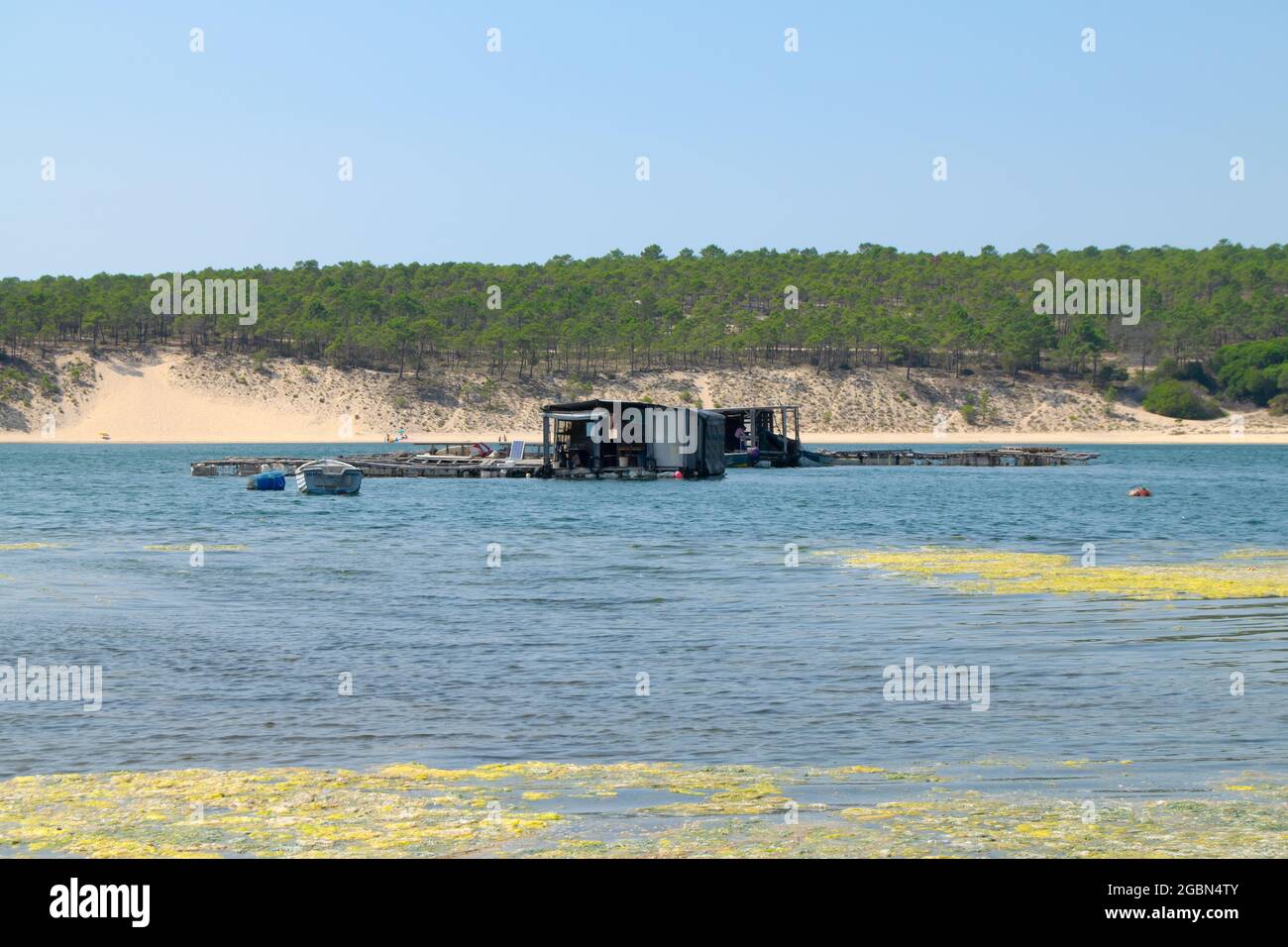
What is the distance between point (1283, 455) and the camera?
153 metres

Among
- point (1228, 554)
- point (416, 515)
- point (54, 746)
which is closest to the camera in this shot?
point (54, 746)

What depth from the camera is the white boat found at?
7788cm

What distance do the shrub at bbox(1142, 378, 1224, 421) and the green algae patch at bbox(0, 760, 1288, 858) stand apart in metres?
192

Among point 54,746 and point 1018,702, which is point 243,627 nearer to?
point 54,746

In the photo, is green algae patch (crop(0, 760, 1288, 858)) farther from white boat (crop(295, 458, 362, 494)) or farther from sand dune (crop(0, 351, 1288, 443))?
sand dune (crop(0, 351, 1288, 443))

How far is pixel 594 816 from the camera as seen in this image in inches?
523

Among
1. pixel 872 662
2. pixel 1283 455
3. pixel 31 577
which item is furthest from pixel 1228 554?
pixel 1283 455

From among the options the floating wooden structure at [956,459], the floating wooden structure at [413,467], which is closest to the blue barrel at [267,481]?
the floating wooden structure at [413,467]

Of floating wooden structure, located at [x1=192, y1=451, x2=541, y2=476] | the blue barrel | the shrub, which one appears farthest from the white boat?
the shrub

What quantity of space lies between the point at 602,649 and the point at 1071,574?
663 inches

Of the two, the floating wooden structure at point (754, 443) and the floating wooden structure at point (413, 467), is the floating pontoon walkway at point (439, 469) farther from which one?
the floating wooden structure at point (754, 443)

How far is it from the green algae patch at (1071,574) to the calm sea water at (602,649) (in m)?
1.34
